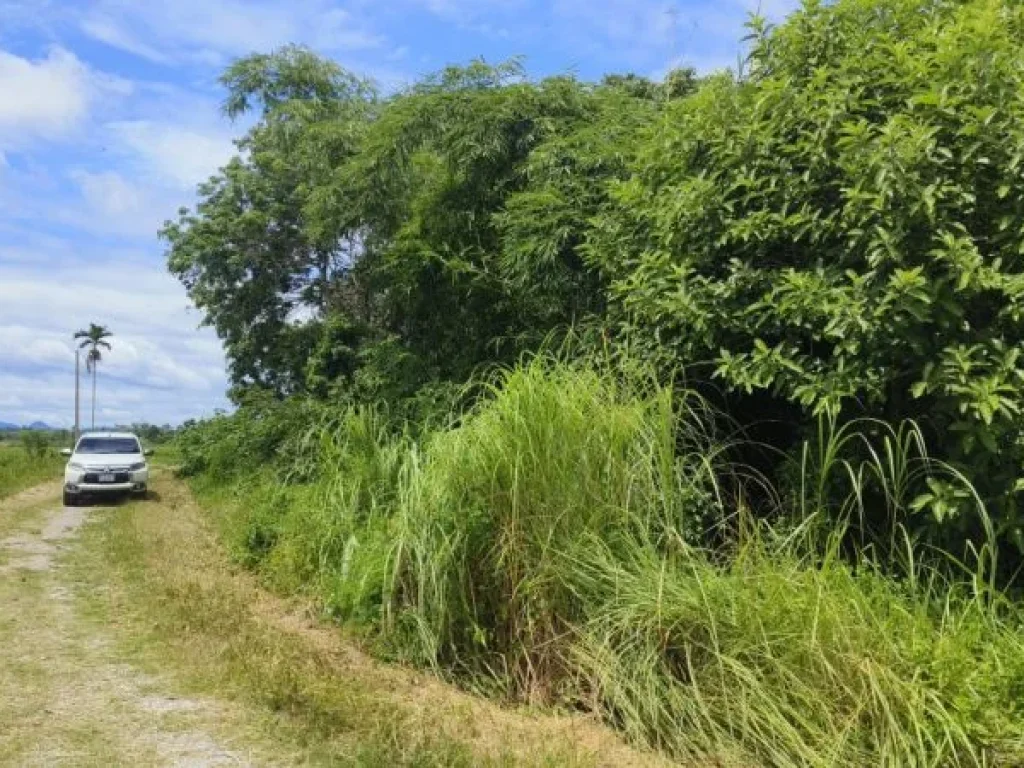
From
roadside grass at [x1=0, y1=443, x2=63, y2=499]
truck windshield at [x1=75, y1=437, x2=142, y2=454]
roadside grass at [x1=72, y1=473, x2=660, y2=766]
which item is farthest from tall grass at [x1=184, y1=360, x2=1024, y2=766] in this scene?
roadside grass at [x1=0, y1=443, x2=63, y2=499]

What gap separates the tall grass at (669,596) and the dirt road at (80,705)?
63.7 inches

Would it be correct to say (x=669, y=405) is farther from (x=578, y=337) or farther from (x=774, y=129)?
(x=578, y=337)

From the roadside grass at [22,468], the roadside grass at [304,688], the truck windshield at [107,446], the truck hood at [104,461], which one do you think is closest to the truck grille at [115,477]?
the truck hood at [104,461]

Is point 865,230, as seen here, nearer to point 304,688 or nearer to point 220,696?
point 304,688

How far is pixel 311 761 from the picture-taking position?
4.34 m

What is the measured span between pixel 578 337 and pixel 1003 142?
404 centimetres

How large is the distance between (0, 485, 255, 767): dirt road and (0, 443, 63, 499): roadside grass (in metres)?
13.3

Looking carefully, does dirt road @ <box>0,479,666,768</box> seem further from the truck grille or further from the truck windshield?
the truck windshield

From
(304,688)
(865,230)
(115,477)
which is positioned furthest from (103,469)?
(865,230)

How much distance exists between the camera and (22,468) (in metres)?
25.5

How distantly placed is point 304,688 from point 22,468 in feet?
79.5

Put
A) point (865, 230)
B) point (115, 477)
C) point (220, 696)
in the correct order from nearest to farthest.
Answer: point (865, 230) < point (220, 696) < point (115, 477)

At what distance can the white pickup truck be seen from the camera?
1747 cm

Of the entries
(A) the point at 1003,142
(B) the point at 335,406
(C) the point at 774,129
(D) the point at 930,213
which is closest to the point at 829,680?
(D) the point at 930,213
